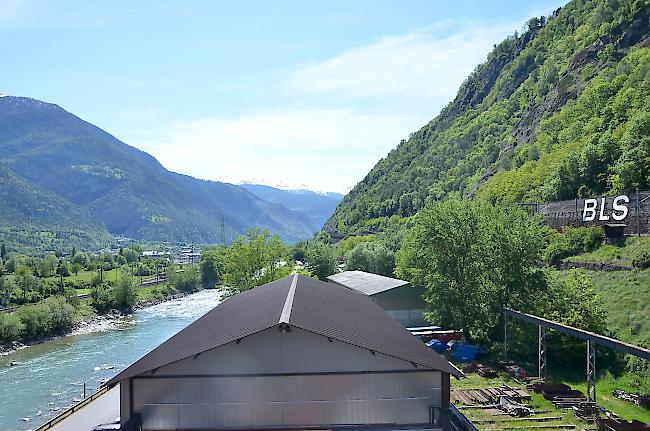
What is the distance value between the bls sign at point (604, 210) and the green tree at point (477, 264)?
1108 cm

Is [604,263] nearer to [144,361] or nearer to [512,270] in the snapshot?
[512,270]

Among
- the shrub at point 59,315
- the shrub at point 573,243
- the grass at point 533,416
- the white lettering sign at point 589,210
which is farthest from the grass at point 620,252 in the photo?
the shrub at point 59,315

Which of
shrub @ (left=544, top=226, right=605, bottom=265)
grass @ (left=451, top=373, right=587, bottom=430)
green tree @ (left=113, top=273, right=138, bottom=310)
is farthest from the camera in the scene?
green tree @ (left=113, top=273, right=138, bottom=310)

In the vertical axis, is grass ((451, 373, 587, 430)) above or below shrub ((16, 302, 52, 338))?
above

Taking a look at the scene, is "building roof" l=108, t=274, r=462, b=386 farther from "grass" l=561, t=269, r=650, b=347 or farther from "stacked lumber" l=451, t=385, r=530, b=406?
"grass" l=561, t=269, r=650, b=347

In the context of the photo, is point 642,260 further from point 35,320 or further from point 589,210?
point 35,320

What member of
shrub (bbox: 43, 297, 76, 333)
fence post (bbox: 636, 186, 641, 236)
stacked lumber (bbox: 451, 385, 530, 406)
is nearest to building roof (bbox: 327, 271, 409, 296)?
stacked lumber (bbox: 451, 385, 530, 406)

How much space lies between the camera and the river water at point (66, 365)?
96.9ft

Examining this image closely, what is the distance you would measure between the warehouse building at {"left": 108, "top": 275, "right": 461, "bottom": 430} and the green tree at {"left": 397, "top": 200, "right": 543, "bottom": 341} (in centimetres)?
1829

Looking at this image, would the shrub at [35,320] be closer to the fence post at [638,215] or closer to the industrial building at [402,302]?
the industrial building at [402,302]

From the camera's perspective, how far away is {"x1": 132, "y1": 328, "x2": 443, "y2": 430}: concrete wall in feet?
43.8

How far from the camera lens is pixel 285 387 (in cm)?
1350

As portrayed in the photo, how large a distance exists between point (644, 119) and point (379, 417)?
45313 millimetres

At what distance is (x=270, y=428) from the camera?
13320mm
